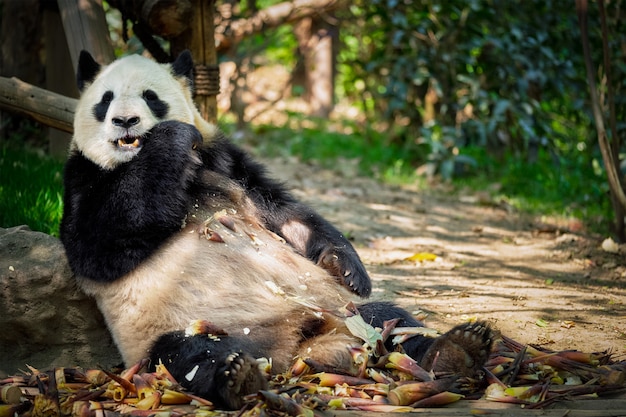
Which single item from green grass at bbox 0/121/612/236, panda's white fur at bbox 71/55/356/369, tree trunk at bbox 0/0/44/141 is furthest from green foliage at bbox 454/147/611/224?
tree trunk at bbox 0/0/44/141

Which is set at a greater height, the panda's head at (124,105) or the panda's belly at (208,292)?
the panda's head at (124,105)

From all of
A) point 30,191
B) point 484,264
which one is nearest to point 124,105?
point 30,191

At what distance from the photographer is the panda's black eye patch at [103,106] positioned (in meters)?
3.53

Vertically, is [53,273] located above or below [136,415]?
above

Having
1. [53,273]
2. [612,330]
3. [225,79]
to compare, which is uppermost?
[225,79]

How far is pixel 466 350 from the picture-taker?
114 inches

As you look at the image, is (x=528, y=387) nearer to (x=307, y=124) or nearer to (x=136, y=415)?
(x=136, y=415)

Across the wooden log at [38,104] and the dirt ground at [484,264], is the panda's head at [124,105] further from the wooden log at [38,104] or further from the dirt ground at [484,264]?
the dirt ground at [484,264]

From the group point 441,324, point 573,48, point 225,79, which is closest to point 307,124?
point 225,79

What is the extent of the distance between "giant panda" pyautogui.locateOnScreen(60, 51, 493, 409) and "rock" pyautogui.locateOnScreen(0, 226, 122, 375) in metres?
0.17

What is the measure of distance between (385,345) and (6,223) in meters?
2.72

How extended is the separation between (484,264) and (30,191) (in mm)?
3302

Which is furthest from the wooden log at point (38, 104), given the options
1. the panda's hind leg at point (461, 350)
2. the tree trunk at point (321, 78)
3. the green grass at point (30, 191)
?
the tree trunk at point (321, 78)

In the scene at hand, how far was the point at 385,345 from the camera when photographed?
3195mm
